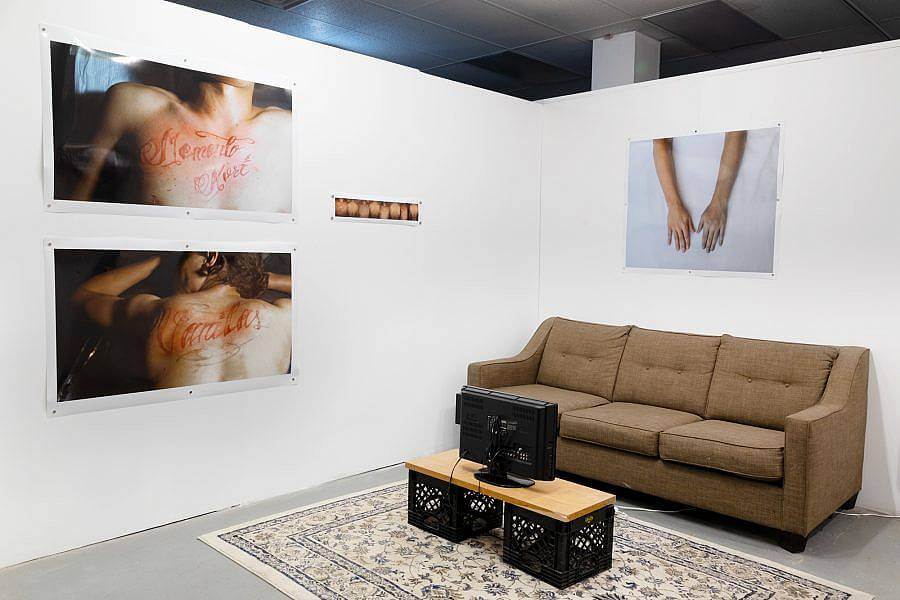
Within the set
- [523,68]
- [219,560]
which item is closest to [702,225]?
[523,68]

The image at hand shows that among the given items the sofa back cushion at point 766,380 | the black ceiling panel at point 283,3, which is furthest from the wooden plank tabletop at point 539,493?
the black ceiling panel at point 283,3

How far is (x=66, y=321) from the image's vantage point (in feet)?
10.7

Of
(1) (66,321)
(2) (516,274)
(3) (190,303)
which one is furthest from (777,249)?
(1) (66,321)

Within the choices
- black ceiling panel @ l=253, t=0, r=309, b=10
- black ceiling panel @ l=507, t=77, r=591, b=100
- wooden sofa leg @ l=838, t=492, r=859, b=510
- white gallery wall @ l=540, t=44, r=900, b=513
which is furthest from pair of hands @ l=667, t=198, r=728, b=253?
black ceiling panel @ l=253, t=0, r=309, b=10

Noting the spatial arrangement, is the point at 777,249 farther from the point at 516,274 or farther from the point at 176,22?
the point at 176,22

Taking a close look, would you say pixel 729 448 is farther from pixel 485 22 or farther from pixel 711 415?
pixel 485 22

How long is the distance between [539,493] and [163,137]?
240cm

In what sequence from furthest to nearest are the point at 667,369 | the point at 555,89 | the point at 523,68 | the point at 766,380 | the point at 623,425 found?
the point at 555,89, the point at 523,68, the point at 667,369, the point at 766,380, the point at 623,425

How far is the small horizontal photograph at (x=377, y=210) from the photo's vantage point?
4326 mm

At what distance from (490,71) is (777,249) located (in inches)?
136

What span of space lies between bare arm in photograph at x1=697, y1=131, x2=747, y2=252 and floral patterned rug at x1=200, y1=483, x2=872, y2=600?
1905 millimetres

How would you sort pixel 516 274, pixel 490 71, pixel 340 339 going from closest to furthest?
pixel 340 339, pixel 516 274, pixel 490 71

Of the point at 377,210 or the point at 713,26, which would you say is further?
the point at 713,26

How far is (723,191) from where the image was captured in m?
4.61
